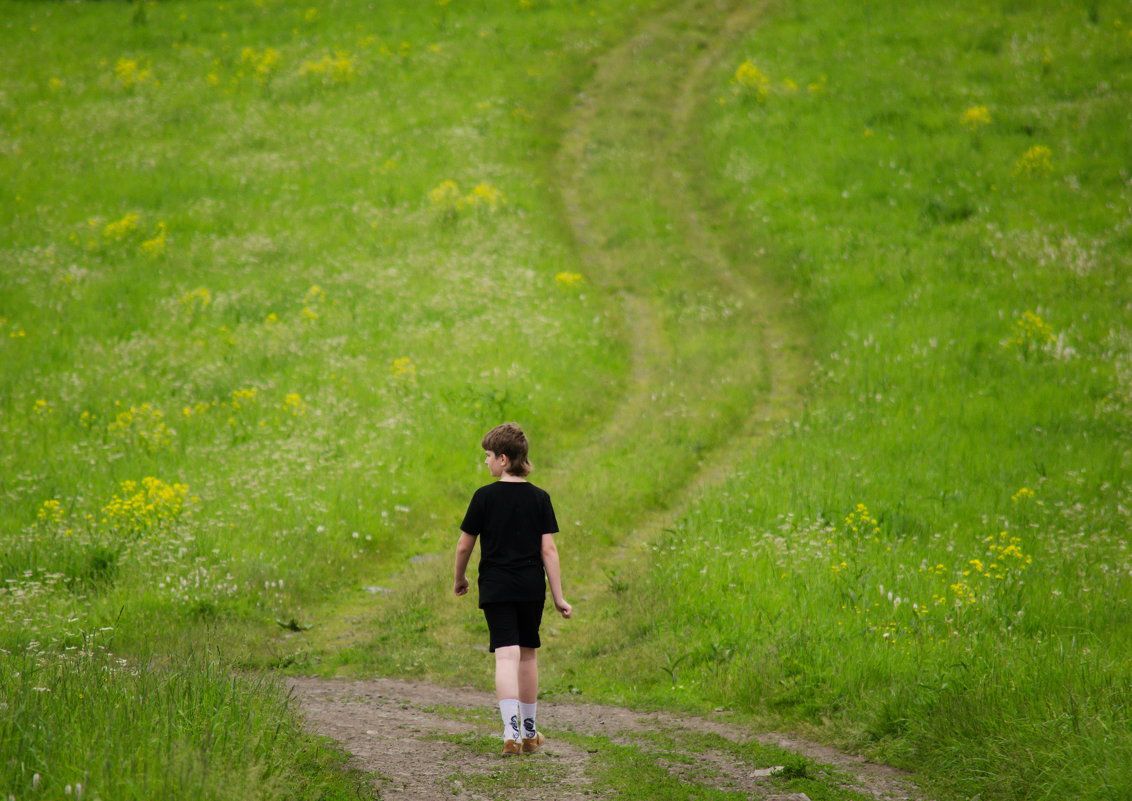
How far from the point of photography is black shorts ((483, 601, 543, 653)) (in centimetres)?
661

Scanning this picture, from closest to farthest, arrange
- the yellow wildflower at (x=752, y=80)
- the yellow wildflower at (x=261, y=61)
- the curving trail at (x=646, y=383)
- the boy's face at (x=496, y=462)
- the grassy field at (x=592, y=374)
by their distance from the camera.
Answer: the curving trail at (x=646, y=383), the boy's face at (x=496, y=462), the grassy field at (x=592, y=374), the yellow wildflower at (x=752, y=80), the yellow wildflower at (x=261, y=61)

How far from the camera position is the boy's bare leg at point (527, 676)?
22.0ft

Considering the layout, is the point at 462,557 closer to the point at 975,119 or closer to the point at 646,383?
the point at 646,383

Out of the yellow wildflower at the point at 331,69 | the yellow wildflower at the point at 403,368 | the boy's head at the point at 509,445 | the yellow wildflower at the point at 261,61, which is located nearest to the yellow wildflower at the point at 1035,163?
the yellow wildflower at the point at 403,368

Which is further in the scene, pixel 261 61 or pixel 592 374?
pixel 261 61

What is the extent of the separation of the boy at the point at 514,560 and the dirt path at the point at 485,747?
19.1 inches

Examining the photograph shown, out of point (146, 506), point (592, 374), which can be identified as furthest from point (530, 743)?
point (592, 374)

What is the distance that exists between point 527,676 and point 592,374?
37.3 feet

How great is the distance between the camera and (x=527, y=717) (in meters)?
6.68

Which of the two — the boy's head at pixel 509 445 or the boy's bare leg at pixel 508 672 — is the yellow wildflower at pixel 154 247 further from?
the boy's bare leg at pixel 508 672

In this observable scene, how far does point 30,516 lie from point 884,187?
21449 mm

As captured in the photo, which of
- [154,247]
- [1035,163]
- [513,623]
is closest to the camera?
[513,623]

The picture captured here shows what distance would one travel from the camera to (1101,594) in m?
9.03

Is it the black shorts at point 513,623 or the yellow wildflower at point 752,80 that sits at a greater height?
the yellow wildflower at point 752,80
